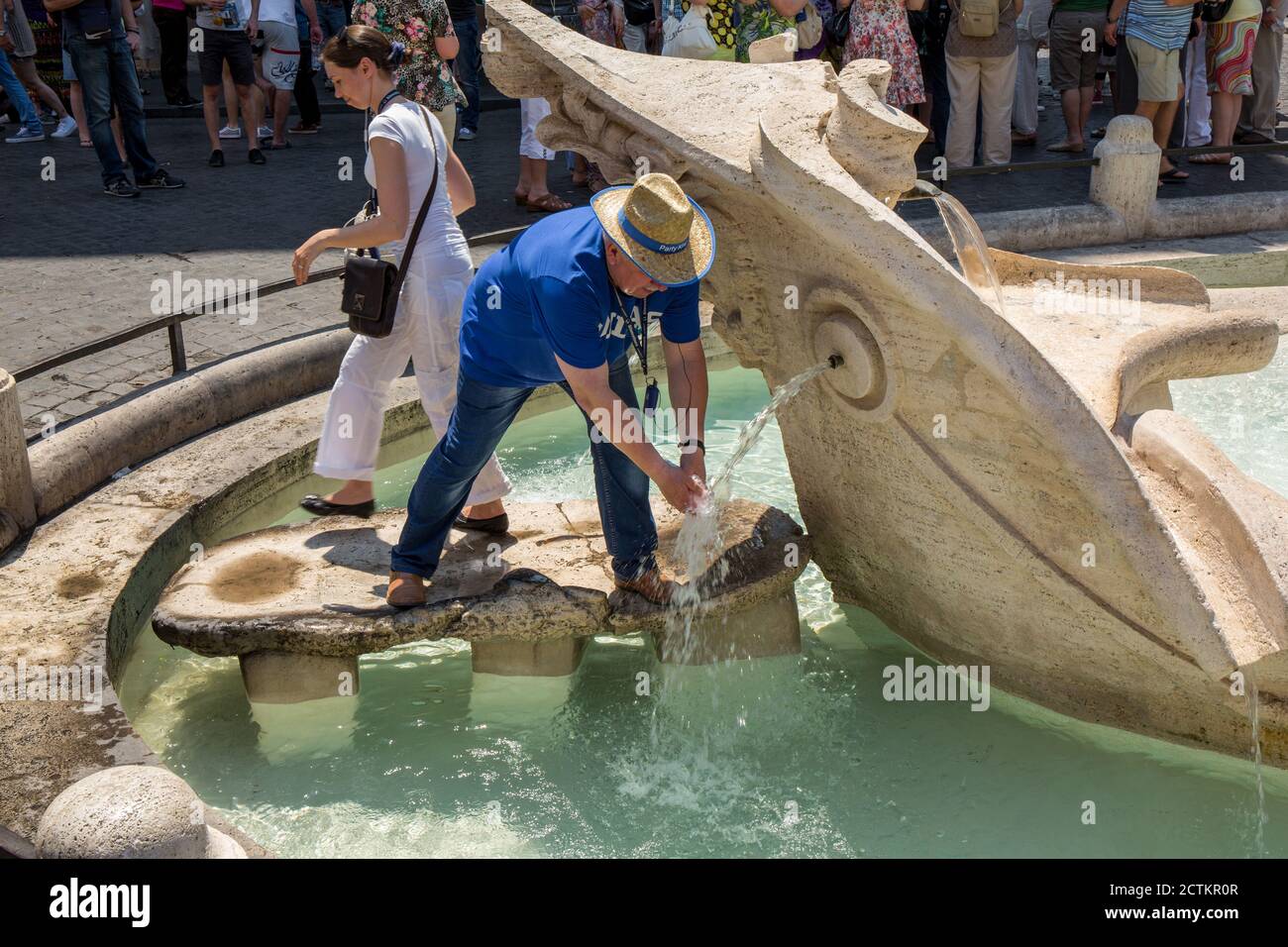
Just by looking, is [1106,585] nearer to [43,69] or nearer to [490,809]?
[490,809]

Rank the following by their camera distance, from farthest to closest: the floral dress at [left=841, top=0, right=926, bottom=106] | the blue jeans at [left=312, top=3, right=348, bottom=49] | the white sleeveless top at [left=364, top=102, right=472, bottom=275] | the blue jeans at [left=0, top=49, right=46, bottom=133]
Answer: the blue jeans at [left=312, top=3, right=348, bottom=49], the blue jeans at [left=0, top=49, right=46, bottom=133], the floral dress at [left=841, top=0, right=926, bottom=106], the white sleeveless top at [left=364, top=102, right=472, bottom=275]

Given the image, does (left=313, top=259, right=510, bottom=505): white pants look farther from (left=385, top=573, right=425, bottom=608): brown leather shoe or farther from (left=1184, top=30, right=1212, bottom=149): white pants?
(left=1184, top=30, right=1212, bottom=149): white pants

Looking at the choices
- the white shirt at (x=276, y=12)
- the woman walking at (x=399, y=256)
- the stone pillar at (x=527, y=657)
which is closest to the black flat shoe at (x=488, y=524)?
the woman walking at (x=399, y=256)

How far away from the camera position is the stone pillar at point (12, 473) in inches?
175

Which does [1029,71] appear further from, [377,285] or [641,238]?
[641,238]

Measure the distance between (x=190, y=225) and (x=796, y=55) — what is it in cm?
391

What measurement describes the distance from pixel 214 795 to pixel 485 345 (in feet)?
4.63

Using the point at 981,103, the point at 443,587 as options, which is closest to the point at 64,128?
the point at 981,103

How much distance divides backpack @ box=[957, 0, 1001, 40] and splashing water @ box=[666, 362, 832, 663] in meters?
5.64

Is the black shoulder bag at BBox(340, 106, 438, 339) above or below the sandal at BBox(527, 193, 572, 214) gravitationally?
above

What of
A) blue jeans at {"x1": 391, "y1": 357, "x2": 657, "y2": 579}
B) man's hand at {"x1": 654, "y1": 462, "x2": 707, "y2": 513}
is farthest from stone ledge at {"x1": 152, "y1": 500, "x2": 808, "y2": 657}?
man's hand at {"x1": 654, "y1": 462, "x2": 707, "y2": 513}

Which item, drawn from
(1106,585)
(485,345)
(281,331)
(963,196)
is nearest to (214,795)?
(485,345)

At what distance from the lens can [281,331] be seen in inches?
266

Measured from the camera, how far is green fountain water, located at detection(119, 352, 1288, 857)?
11.8ft
